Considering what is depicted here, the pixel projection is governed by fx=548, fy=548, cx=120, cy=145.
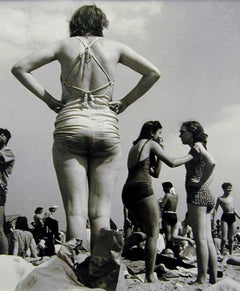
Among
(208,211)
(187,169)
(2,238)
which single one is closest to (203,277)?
(208,211)

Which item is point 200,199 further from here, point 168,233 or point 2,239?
point 168,233

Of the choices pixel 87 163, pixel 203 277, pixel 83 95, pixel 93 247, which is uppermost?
pixel 83 95

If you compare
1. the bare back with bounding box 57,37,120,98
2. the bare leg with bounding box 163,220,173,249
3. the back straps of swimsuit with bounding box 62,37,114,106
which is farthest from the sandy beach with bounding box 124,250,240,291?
the bare leg with bounding box 163,220,173,249

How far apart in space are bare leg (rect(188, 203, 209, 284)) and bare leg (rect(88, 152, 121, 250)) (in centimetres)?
209

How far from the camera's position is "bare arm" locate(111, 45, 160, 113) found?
4.10 m

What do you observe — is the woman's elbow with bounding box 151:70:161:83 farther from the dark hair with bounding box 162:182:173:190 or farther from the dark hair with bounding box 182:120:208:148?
the dark hair with bounding box 162:182:173:190

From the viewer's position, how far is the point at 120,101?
4.12 m

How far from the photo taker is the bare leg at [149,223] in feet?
18.2

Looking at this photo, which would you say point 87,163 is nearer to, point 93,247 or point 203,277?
point 93,247

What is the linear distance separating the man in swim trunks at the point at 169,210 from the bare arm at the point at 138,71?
628 centimetres

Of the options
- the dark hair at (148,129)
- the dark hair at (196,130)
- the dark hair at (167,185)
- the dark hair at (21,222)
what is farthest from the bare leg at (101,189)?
the dark hair at (21,222)

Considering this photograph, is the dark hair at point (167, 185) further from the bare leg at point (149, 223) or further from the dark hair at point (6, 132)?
the bare leg at point (149, 223)

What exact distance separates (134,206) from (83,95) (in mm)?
2022

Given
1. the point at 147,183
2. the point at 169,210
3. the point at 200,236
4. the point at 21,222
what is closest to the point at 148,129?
the point at 147,183
